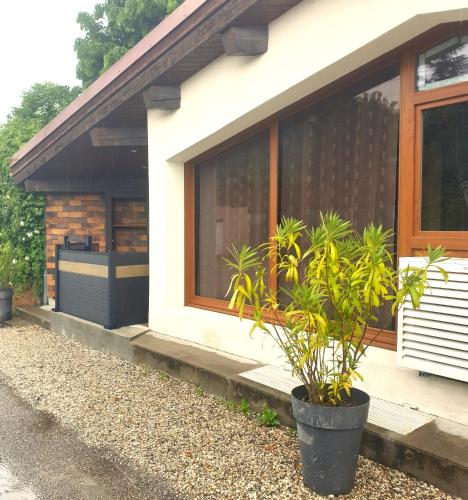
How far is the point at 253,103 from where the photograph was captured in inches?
160

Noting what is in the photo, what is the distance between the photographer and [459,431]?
2758mm

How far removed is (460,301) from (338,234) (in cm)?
90

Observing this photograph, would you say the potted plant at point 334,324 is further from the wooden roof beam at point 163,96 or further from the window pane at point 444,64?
the wooden roof beam at point 163,96

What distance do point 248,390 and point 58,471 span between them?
56.7 inches

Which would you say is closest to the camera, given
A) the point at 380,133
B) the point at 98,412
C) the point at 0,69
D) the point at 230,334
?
the point at 380,133

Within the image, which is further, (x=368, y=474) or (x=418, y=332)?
(x=418, y=332)

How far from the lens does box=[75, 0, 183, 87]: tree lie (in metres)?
16.7

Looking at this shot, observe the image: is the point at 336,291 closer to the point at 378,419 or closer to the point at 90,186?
the point at 378,419

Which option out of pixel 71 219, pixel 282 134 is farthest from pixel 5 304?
pixel 282 134

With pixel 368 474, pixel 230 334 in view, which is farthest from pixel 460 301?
pixel 230 334

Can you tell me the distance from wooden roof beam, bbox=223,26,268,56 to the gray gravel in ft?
9.58

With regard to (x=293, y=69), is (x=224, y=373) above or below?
below

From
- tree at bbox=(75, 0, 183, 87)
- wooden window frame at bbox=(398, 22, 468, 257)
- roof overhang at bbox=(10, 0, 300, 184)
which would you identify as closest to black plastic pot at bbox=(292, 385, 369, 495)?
wooden window frame at bbox=(398, 22, 468, 257)

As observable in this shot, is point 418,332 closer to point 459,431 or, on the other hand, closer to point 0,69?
point 459,431
